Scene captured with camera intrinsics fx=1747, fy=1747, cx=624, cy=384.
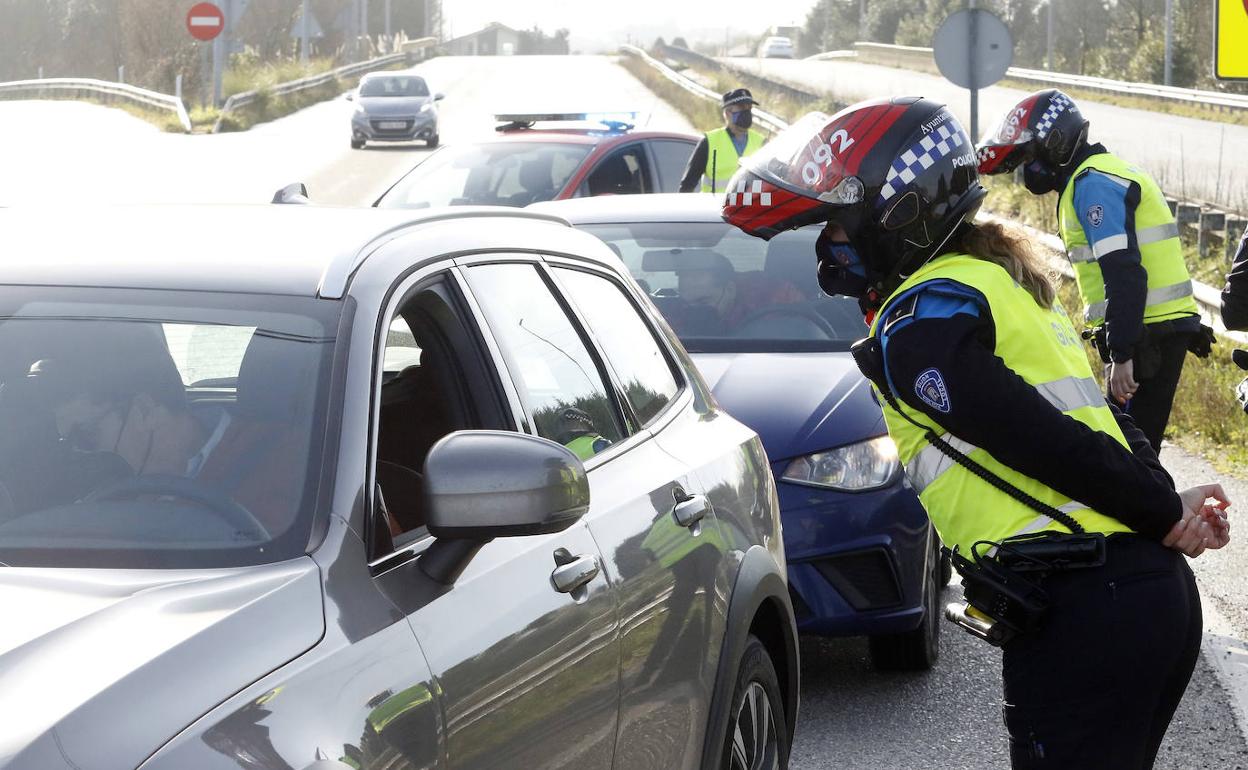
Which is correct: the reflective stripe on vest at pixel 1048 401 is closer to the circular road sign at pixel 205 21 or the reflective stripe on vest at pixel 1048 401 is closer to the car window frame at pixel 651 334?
the car window frame at pixel 651 334

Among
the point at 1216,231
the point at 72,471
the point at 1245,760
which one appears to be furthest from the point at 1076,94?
the point at 72,471

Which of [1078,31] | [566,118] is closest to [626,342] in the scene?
[566,118]

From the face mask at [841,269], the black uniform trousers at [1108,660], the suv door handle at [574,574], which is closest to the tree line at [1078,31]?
the face mask at [841,269]

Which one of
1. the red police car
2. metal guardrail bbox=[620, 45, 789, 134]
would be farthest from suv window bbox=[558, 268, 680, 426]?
metal guardrail bbox=[620, 45, 789, 134]

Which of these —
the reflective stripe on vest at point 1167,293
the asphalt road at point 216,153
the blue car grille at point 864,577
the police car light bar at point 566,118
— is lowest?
the asphalt road at point 216,153

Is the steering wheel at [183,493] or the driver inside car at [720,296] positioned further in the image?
the driver inside car at [720,296]

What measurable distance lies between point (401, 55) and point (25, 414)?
225 ft

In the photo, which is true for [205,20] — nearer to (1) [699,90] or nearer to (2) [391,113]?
(2) [391,113]

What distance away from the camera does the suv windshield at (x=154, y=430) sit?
8.52 feet

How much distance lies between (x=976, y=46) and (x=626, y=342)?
11476 millimetres

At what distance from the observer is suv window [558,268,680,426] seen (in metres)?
3.86

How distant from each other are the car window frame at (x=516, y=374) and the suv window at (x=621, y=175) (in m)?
8.58

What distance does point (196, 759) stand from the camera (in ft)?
6.65

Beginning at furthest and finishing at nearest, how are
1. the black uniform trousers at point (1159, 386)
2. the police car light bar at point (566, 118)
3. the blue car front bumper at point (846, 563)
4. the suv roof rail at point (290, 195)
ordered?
the police car light bar at point (566, 118)
the black uniform trousers at point (1159, 386)
the blue car front bumper at point (846, 563)
the suv roof rail at point (290, 195)
